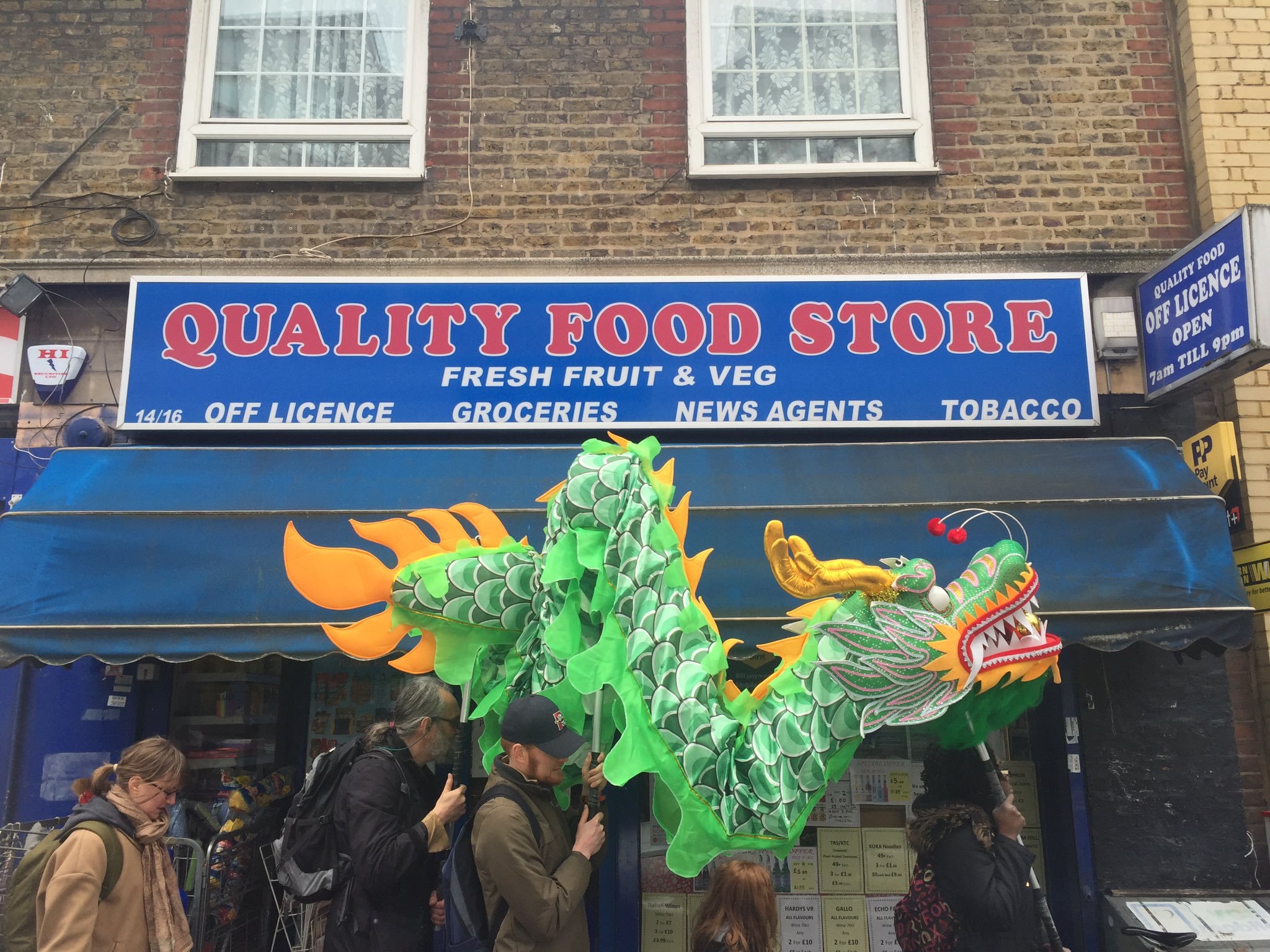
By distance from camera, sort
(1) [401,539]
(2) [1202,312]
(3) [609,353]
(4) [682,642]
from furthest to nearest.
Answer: (3) [609,353]
(2) [1202,312]
(1) [401,539]
(4) [682,642]

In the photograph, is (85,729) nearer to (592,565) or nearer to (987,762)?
(592,565)

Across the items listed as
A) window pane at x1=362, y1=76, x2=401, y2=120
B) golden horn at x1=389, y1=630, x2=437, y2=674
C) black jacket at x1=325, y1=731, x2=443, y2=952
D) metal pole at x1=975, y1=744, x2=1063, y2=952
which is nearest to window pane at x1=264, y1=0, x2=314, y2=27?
window pane at x1=362, y1=76, x2=401, y2=120

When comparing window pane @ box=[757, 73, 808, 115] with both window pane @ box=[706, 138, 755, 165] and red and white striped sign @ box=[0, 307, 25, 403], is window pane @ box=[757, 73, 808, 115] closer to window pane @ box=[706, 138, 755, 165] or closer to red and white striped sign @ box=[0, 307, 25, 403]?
window pane @ box=[706, 138, 755, 165]

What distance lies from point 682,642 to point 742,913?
1.05 metres

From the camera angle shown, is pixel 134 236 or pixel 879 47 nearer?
pixel 134 236

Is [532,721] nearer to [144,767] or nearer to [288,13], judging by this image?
[144,767]

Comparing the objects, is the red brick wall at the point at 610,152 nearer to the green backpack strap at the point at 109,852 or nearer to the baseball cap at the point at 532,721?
the baseball cap at the point at 532,721

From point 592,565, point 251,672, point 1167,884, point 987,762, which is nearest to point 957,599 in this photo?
point 987,762

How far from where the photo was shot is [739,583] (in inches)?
189

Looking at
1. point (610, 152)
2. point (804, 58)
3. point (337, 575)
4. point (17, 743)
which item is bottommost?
point (17, 743)

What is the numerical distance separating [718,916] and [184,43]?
6.32 m

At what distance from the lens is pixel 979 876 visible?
336 centimetres

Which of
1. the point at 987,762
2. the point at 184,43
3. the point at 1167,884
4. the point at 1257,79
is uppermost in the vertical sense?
the point at 184,43

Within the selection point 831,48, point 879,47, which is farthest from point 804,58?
point 879,47
